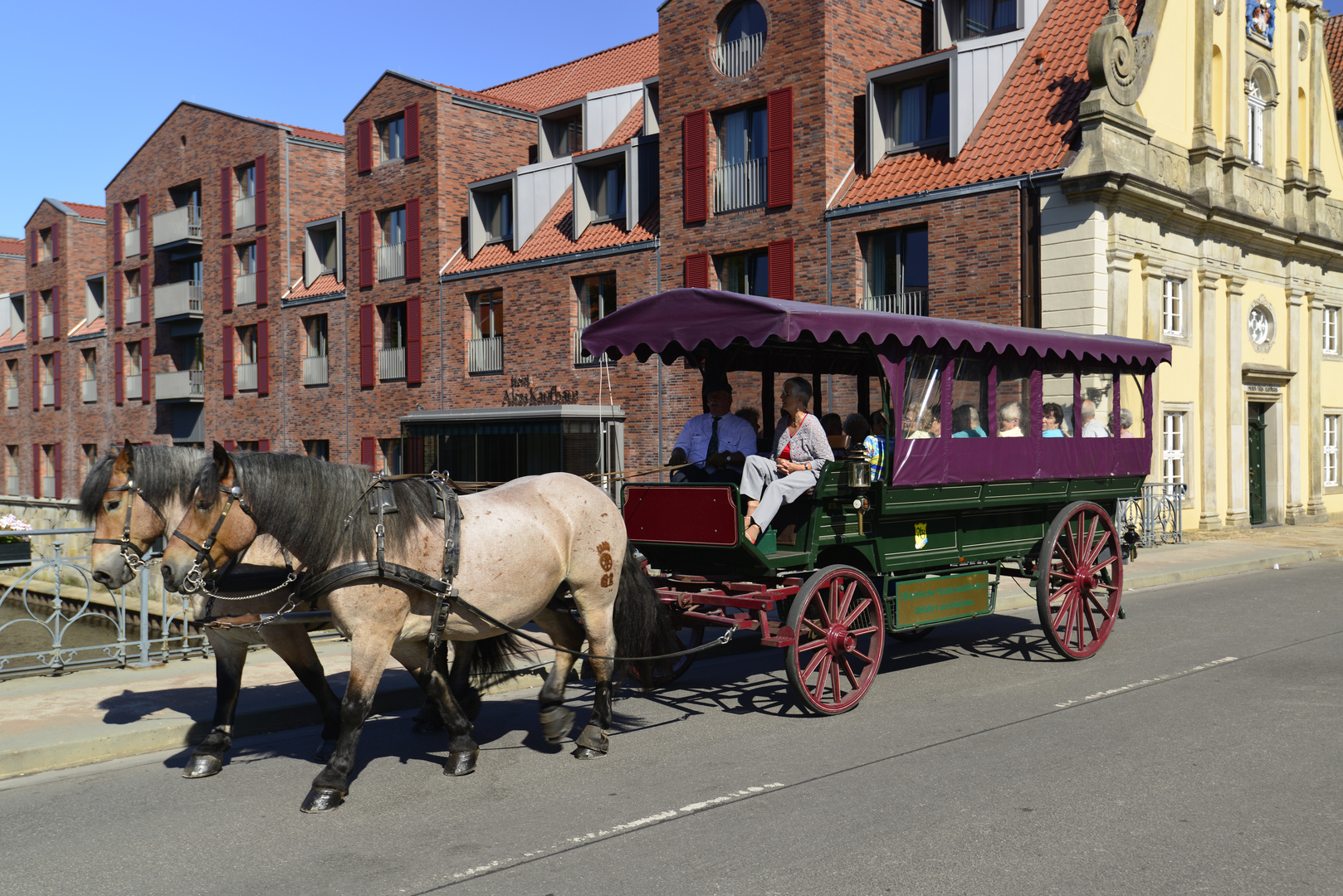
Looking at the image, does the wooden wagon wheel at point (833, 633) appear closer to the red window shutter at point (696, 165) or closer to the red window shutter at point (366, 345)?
the red window shutter at point (696, 165)

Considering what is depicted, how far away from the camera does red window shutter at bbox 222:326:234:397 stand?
123 feet

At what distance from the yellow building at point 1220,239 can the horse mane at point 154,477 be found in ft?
50.9

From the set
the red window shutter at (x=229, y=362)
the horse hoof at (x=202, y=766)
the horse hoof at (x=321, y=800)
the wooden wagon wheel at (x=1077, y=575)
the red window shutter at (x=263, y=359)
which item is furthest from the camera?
the red window shutter at (x=229, y=362)

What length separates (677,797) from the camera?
213 inches

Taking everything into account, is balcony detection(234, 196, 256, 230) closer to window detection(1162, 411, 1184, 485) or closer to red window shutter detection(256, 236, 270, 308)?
red window shutter detection(256, 236, 270, 308)

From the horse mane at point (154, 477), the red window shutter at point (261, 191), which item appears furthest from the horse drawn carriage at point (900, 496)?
the red window shutter at point (261, 191)

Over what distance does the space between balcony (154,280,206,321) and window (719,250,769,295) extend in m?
23.6

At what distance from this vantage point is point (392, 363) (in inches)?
1243

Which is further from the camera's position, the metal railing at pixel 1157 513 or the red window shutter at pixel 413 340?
the red window shutter at pixel 413 340

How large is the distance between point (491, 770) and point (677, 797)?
120cm

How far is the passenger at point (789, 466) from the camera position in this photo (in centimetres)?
718

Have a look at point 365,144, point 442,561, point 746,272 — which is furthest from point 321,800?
point 365,144

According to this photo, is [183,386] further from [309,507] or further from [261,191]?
[309,507]

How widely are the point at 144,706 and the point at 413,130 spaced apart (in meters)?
26.2
